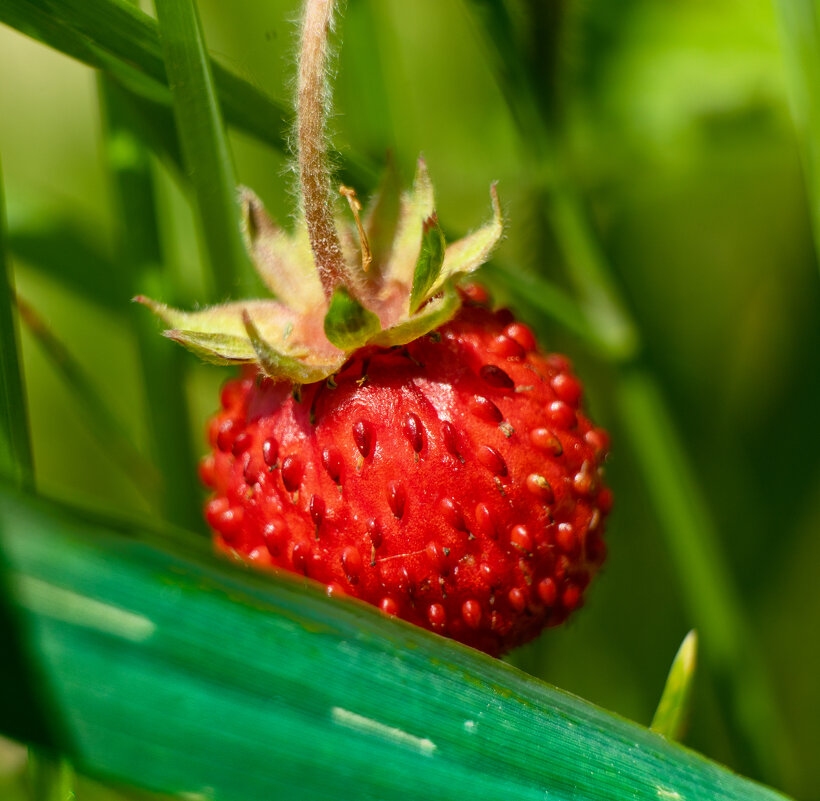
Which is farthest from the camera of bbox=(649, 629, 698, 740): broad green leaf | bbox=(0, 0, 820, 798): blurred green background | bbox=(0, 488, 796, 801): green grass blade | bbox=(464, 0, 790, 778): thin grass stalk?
bbox=(0, 0, 820, 798): blurred green background

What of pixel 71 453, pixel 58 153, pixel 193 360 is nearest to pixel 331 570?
pixel 193 360

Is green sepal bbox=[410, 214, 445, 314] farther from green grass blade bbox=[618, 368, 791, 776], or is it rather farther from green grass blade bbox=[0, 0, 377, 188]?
green grass blade bbox=[618, 368, 791, 776]

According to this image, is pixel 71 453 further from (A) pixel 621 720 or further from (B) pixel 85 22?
(A) pixel 621 720

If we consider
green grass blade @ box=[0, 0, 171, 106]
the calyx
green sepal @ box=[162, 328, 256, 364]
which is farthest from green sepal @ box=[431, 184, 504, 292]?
green grass blade @ box=[0, 0, 171, 106]

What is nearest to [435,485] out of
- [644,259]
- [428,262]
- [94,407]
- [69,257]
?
[428,262]

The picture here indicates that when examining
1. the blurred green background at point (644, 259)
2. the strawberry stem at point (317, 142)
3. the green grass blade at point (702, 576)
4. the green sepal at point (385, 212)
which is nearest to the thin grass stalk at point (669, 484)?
the green grass blade at point (702, 576)

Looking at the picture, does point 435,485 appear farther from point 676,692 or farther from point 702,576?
point 702,576
